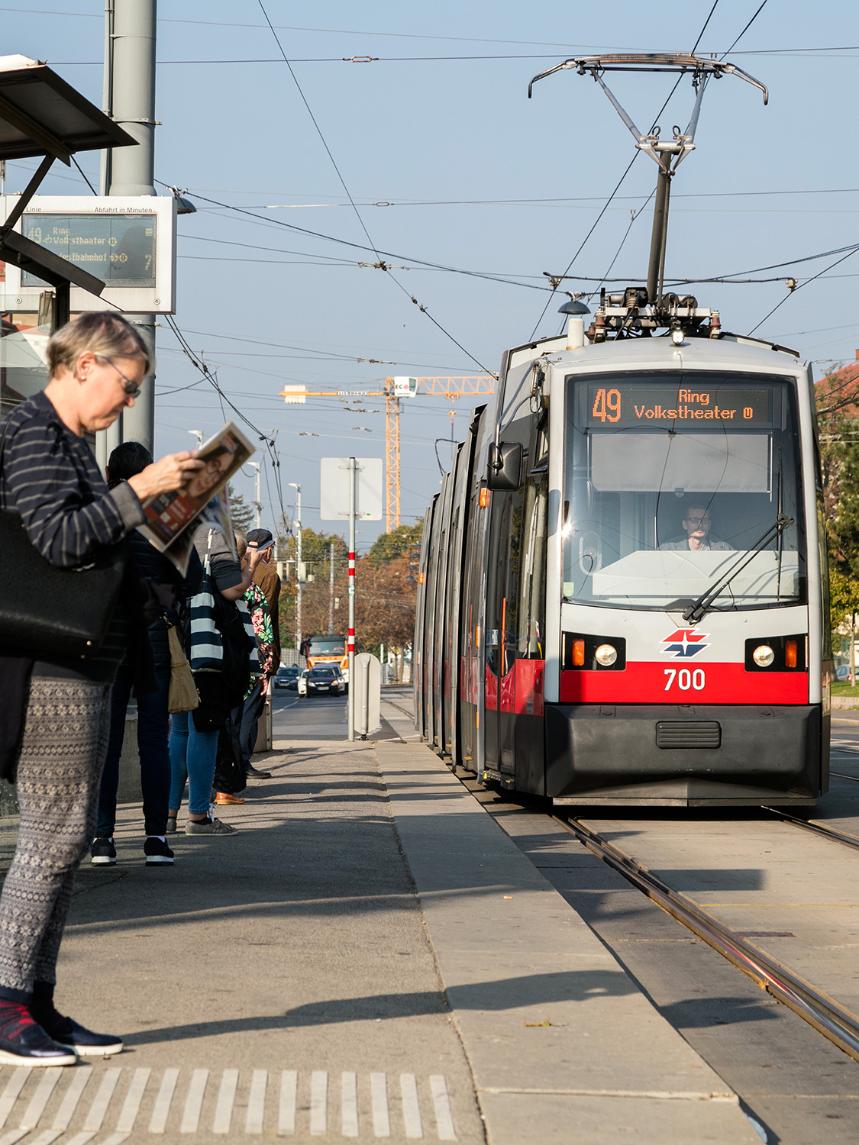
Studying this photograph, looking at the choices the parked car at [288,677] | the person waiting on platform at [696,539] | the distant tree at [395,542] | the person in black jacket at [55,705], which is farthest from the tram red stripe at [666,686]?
the distant tree at [395,542]

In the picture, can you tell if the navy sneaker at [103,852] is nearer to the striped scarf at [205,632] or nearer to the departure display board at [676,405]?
the striped scarf at [205,632]

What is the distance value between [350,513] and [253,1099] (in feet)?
58.6

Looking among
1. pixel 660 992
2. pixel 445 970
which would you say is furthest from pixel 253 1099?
pixel 660 992

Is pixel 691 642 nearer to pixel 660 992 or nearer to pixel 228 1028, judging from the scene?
pixel 660 992

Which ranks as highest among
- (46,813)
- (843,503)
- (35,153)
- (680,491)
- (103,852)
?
(843,503)

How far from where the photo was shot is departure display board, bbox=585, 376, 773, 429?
12.5 m

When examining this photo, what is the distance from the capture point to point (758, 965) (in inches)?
262

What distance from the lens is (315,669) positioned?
233 feet

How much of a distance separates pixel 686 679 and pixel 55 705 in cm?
834

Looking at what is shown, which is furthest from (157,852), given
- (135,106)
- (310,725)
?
(310,725)

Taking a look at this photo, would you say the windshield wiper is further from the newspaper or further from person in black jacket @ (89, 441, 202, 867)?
the newspaper

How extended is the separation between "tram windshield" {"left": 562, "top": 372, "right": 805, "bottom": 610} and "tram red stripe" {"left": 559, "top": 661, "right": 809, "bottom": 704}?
1.48 ft

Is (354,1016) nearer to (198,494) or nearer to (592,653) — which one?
(198,494)

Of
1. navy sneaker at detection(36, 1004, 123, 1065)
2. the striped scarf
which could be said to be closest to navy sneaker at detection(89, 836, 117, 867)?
the striped scarf
